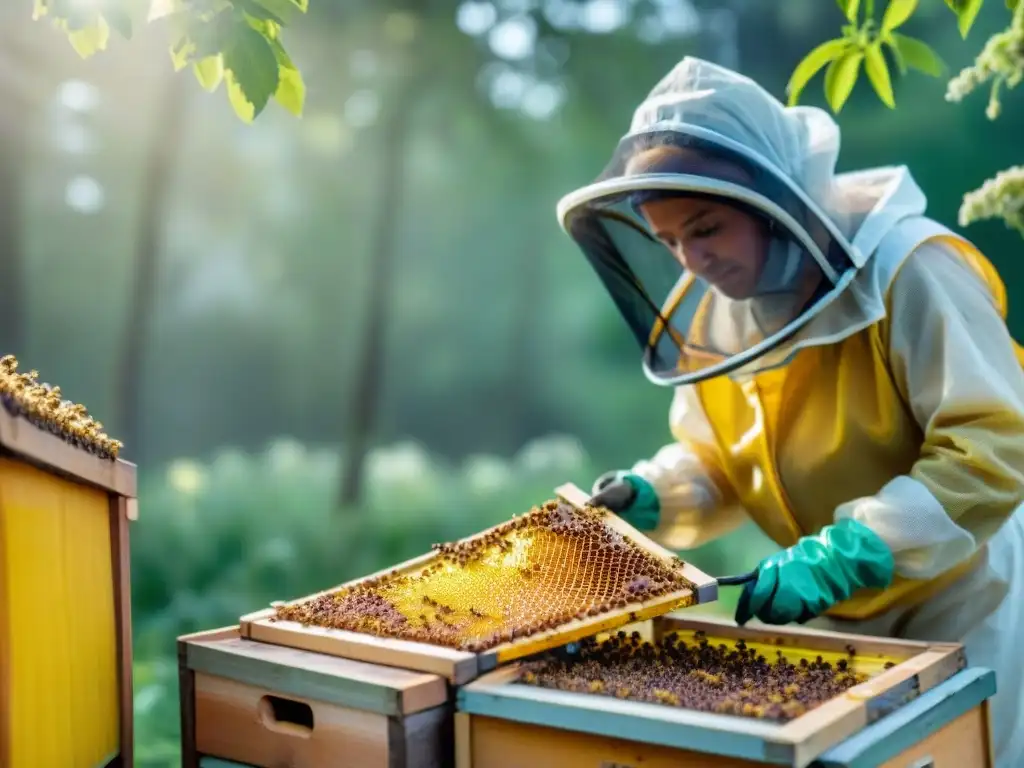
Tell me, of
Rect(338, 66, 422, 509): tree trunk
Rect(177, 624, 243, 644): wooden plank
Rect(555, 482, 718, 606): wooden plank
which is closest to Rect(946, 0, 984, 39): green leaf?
Rect(555, 482, 718, 606): wooden plank

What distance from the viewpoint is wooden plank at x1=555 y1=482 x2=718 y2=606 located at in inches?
63.9

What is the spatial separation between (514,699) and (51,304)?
4930mm

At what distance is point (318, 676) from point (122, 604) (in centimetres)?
40

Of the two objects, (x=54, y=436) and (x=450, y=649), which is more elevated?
(x=54, y=436)

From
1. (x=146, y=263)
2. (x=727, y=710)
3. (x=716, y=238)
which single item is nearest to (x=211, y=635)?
(x=727, y=710)

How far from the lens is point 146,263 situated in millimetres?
5629

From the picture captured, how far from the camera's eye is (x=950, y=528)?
1769 millimetres

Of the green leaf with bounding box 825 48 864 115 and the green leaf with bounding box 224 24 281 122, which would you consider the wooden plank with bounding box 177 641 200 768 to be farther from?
Result: the green leaf with bounding box 825 48 864 115

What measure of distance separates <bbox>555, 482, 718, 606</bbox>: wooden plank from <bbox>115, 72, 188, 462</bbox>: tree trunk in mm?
4235

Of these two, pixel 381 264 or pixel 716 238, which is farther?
pixel 381 264

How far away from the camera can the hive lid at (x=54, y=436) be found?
47.3 inches

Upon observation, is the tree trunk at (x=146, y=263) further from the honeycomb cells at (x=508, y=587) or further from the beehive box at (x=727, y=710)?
the beehive box at (x=727, y=710)

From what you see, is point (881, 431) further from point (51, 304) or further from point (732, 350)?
point (51, 304)

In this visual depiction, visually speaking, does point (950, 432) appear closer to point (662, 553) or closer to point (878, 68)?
point (662, 553)
